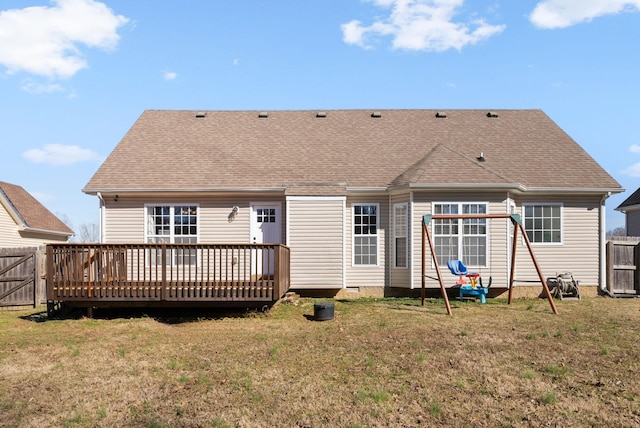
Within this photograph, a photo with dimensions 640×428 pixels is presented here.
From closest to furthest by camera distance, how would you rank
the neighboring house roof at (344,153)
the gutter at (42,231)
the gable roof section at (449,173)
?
the gable roof section at (449,173) < the neighboring house roof at (344,153) < the gutter at (42,231)

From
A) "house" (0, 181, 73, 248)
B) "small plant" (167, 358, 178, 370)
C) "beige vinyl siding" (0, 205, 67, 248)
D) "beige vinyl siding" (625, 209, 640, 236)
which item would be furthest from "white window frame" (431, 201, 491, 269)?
"house" (0, 181, 73, 248)

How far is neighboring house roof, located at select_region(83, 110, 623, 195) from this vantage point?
14969mm

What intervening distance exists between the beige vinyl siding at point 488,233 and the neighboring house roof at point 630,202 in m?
17.1

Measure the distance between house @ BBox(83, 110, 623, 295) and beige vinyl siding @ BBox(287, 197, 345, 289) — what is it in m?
0.03

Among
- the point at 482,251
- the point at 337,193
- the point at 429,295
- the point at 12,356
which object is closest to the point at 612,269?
the point at 482,251

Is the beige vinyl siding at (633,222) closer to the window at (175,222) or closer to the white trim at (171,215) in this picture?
the white trim at (171,215)

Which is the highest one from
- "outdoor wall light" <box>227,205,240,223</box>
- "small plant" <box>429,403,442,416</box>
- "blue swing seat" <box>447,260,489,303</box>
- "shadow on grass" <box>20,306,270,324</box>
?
"outdoor wall light" <box>227,205,240,223</box>

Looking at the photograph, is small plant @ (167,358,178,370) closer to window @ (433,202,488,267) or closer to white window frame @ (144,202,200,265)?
white window frame @ (144,202,200,265)

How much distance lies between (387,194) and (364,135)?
3.54 meters

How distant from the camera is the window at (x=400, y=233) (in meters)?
14.6

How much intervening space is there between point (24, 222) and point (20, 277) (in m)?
12.3

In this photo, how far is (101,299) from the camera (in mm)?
11453

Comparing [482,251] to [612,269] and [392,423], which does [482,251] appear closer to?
[612,269]

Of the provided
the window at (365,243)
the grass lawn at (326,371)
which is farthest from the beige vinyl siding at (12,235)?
the window at (365,243)
